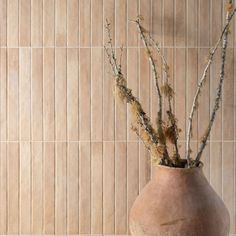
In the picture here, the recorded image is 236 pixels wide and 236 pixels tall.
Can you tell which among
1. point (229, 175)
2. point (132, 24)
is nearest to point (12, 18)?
point (132, 24)

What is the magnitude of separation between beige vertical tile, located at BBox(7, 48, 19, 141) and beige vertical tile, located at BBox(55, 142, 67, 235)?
0.47 feet

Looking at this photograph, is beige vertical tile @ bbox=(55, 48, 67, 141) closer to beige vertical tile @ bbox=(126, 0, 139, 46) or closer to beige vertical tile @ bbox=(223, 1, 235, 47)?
beige vertical tile @ bbox=(126, 0, 139, 46)

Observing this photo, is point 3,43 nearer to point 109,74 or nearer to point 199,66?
point 109,74

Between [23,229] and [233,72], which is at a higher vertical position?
[233,72]

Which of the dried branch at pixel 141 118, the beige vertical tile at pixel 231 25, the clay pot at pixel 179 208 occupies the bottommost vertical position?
the clay pot at pixel 179 208

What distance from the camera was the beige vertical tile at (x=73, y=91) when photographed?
1.35 metres

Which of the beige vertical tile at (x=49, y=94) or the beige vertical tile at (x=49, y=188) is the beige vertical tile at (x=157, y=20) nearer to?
the beige vertical tile at (x=49, y=94)

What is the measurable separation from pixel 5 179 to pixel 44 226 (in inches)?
7.6

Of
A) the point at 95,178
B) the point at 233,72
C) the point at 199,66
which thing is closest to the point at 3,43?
the point at 95,178

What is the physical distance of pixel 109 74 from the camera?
135 centimetres

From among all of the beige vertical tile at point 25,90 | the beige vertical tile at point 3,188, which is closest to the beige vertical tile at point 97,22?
the beige vertical tile at point 25,90

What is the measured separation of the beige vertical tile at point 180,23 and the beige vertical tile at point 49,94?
15.3 inches

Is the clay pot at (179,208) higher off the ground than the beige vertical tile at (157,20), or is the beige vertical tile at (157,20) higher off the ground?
the beige vertical tile at (157,20)

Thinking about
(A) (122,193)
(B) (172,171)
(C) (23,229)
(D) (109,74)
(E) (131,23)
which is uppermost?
(E) (131,23)
